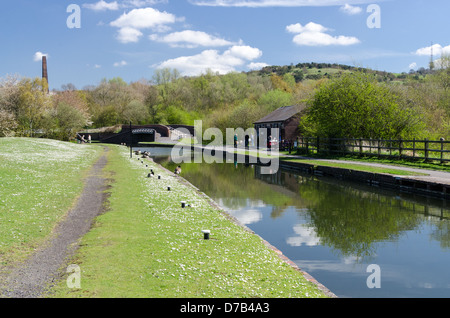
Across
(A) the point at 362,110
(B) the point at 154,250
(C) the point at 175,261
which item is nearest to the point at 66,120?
(A) the point at 362,110

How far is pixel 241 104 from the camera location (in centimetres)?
7756

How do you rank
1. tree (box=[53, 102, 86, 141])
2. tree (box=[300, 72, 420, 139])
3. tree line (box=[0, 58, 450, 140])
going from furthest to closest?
tree (box=[53, 102, 86, 141]) < tree line (box=[0, 58, 450, 140]) < tree (box=[300, 72, 420, 139])

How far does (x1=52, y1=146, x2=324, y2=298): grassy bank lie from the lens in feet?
23.1

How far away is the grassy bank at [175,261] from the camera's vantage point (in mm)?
7055

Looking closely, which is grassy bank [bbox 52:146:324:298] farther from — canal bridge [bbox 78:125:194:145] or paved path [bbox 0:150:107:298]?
canal bridge [bbox 78:125:194:145]

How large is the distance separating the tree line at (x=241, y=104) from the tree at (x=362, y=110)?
0.09 metres

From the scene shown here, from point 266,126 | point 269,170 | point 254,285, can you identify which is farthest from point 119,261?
point 266,126

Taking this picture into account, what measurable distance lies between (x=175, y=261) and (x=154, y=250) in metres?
0.98

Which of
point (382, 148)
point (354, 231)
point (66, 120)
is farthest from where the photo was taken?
point (66, 120)

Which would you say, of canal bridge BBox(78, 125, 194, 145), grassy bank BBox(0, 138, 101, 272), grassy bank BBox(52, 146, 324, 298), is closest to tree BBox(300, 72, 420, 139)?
grassy bank BBox(0, 138, 101, 272)

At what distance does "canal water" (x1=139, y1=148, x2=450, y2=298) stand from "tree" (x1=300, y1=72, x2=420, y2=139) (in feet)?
44.1

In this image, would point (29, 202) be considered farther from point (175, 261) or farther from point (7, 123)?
point (7, 123)

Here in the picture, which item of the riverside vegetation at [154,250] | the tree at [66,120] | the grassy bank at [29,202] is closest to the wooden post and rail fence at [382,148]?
the riverside vegetation at [154,250]

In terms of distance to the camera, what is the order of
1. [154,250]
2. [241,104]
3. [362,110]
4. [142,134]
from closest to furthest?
[154,250] → [362,110] → [241,104] → [142,134]
